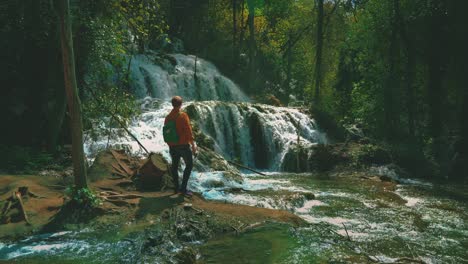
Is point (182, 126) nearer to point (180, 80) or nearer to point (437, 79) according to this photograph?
point (437, 79)

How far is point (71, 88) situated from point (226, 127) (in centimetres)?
1358

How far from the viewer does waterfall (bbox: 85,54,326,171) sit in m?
16.6

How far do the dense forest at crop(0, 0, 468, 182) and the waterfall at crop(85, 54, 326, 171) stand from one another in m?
1.41

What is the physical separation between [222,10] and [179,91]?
15298 millimetres

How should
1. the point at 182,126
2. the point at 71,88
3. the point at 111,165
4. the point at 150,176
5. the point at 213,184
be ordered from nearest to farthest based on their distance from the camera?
the point at 71,88 → the point at 182,126 → the point at 150,176 → the point at 111,165 → the point at 213,184

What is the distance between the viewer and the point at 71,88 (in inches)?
300

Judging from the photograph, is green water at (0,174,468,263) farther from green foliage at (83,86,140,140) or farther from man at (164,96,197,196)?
green foliage at (83,86,140,140)

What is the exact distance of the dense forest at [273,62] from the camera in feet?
44.3

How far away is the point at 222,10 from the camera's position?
40.1 metres

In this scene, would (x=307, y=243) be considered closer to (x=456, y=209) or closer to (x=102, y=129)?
(x=456, y=209)

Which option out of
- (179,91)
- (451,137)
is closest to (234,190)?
(451,137)

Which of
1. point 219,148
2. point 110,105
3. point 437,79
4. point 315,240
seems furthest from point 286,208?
point 437,79

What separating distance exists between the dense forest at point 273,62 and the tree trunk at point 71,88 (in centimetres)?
259

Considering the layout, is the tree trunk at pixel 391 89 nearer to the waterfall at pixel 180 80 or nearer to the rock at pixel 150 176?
the waterfall at pixel 180 80
